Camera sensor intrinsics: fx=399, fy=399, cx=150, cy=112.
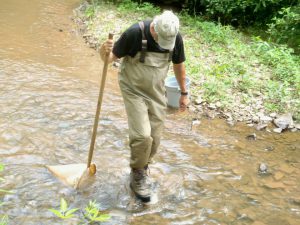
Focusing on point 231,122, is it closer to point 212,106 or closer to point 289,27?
point 212,106

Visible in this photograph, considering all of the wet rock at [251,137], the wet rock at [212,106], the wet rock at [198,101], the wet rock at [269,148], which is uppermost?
the wet rock at [198,101]

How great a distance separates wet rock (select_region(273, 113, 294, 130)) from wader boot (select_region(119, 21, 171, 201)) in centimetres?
249

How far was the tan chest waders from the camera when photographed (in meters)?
3.48

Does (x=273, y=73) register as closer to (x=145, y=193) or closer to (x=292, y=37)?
(x=292, y=37)

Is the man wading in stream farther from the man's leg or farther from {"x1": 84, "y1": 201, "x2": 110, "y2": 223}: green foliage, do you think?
{"x1": 84, "y1": 201, "x2": 110, "y2": 223}: green foliage

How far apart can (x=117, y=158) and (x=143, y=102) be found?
3.55 feet

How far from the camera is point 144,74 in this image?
3498 millimetres

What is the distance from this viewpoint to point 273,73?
22.6 feet

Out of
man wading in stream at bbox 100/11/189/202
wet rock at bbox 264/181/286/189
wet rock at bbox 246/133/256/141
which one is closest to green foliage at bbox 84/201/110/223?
man wading in stream at bbox 100/11/189/202

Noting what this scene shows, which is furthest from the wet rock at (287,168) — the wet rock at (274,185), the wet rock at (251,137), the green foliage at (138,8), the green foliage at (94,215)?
the green foliage at (138,8)

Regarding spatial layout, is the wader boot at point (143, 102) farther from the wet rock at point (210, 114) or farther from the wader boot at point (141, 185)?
the wet rock at point (210, 114)

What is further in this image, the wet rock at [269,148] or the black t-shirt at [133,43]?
the wet rock at [269,148]

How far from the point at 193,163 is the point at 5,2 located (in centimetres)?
779

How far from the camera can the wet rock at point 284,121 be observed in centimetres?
559
